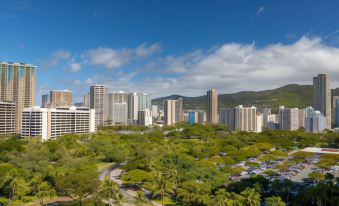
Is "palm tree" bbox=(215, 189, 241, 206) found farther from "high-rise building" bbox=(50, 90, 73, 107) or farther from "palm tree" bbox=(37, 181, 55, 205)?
"high-rise building" bbox=(50, 90, 73, 107)

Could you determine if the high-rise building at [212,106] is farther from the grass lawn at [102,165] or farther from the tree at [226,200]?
the tree at [226,200]

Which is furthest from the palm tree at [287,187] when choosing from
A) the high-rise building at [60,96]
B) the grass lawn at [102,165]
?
the high-rise building at [60,96]

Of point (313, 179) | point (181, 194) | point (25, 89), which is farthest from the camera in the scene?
point (25, 89)

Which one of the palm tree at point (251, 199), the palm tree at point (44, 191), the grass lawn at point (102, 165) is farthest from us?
the grass lawn at point (102, 165)

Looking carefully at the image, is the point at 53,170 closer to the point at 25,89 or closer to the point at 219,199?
the point at 219,199

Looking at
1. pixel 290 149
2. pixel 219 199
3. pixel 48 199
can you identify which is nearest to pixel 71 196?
pixel 48 199

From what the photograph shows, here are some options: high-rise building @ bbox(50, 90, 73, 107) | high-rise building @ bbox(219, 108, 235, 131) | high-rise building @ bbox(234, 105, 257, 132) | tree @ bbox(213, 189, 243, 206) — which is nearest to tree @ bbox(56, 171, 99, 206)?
tree @ bbox(213, 189, 243, 206)
